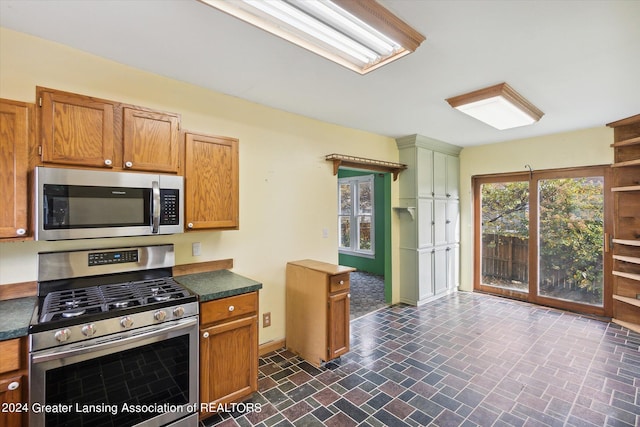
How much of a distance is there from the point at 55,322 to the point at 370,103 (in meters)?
2.91

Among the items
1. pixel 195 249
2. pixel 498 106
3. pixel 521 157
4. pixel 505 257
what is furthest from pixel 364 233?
pixel 195 249

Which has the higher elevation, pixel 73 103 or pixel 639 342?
pixel 73 103

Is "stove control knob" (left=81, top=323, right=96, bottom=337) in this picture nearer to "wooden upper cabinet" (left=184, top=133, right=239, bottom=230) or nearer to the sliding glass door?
"wooden upper cabinet" (left=184, top=133, right=239, bottom=230)

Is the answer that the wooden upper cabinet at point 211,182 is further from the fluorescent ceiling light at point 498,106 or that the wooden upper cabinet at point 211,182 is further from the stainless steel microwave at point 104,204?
A: the fluorescent ceiling light at point 498,106

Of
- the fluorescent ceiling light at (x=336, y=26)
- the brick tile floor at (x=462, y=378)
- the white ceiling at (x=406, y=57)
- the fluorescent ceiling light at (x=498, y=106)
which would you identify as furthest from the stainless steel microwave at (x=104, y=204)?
the fluorescent ceiling light at (x=498, y=106)

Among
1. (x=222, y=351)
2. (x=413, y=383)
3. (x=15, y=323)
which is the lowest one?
(x=413, y=383)

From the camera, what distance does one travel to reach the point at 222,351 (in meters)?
2.12

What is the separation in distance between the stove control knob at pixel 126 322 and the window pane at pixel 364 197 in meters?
5.67

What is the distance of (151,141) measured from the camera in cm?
212

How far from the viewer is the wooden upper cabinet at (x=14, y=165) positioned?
1.65 meters

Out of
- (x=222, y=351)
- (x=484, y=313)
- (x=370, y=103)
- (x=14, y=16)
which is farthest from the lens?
(x=484, y=313)

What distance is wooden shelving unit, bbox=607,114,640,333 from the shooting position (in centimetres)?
364

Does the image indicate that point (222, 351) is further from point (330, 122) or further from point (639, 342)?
point (639, 342)

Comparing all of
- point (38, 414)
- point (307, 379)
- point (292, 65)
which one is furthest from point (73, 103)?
point (307, 379)
